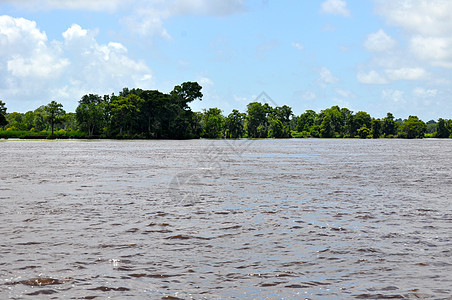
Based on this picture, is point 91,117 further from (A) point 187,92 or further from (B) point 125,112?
(A) point 187,92

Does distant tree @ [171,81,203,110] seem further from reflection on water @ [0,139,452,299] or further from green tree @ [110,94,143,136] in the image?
reflection on water @ [0,139,452,299]

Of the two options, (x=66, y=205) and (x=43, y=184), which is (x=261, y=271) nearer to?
(x=66, y=205)

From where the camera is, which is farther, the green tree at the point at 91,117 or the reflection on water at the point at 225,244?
the green tree at the point at 91,117

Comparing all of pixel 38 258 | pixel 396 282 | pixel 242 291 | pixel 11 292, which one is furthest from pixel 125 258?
pixel 396 282

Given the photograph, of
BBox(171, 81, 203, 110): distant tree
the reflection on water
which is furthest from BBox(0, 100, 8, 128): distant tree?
the reflection on water

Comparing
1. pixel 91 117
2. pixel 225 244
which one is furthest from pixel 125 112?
pixel 225 244

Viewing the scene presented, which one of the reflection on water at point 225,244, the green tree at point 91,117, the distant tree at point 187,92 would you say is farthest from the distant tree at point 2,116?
the reflection on water at point 225,244

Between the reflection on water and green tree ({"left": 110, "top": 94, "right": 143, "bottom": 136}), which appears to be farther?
green tree ({"left": 110, "top": 94, "right": 143, "bottom": 136})

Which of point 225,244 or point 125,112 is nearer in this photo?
point 225,244

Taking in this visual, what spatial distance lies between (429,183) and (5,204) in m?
26.1

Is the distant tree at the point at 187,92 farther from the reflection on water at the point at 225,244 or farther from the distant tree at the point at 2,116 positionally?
the reflection on water at the point at 225,244

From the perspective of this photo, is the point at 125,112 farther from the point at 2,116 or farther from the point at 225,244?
the point at 225,244

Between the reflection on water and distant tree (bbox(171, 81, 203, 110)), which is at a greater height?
distant tree (bbox(171, 81, 203, 110))

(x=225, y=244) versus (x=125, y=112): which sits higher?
(x=125, y=112)
